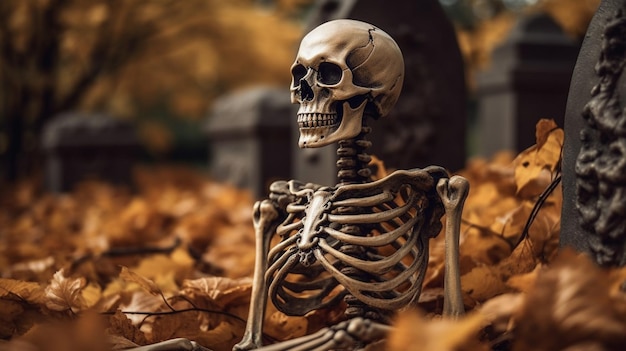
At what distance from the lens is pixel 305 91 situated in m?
1.13

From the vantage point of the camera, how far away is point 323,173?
98.4 inches

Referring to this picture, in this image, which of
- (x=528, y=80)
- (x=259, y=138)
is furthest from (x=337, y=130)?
(x=259, y=138)

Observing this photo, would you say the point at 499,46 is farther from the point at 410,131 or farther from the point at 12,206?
the point at 12,206

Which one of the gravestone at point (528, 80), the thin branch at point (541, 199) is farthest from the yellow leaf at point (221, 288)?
the gravestone at point (528, 80)

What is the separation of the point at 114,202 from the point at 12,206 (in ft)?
2.36

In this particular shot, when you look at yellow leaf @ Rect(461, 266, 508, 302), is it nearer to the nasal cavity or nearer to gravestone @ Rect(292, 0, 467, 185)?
the nasal cavity

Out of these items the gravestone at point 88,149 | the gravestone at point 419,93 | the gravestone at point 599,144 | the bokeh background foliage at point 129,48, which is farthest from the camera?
the bokeh background foliage at point 129,48

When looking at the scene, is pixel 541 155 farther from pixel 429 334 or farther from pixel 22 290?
pixel 22 290

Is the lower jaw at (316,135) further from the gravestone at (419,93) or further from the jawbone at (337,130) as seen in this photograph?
the gravestone at (419,93)

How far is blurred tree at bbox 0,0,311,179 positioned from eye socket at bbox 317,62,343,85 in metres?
3.79

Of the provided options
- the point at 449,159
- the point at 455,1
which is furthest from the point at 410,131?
the point at 455,1

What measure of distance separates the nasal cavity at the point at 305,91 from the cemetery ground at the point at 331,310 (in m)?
0.35

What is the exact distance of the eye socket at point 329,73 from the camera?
1094mm

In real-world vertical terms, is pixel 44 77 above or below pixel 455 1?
below
